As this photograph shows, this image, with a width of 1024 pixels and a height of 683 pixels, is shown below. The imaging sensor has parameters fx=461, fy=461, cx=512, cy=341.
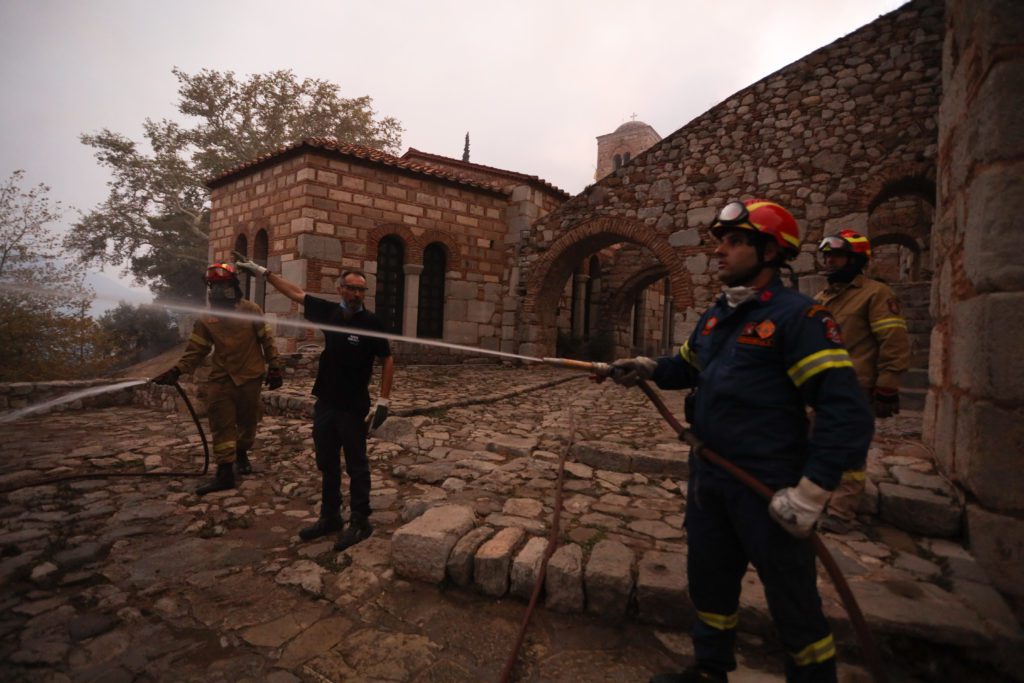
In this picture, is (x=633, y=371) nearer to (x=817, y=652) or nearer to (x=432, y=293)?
(x=817, y=652)

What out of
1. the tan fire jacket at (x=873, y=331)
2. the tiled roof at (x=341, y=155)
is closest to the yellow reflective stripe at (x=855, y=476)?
the tan fire jacket at (x=873, y=331)

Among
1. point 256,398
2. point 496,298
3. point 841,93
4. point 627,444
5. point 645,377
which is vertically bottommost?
point 627,444

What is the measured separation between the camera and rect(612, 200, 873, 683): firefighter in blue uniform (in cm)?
161

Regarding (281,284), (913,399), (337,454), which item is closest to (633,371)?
(337,454)

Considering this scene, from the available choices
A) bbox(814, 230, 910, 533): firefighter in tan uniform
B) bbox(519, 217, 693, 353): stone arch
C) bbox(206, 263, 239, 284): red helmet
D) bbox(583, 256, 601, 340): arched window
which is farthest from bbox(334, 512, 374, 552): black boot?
bbox(583, 256, 601, 340): arched window

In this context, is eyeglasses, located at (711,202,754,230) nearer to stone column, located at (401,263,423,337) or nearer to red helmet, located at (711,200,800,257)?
red helmet, located at (711,200,800,257)

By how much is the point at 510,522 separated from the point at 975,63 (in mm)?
4337

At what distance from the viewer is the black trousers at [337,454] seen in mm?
3471

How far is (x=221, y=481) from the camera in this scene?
14.2 feet

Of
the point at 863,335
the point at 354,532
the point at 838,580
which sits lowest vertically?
the point at 354,532

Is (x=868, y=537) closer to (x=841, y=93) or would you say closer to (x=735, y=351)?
(x=735, y=351)

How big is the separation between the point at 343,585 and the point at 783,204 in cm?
1030

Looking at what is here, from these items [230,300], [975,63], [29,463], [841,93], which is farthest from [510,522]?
[841,93]

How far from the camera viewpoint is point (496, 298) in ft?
45.6
